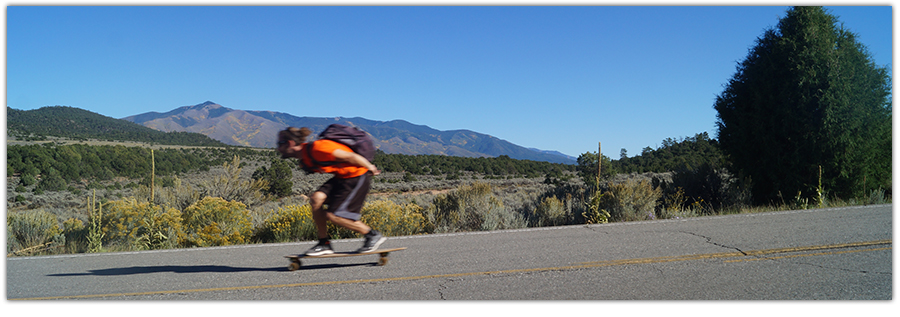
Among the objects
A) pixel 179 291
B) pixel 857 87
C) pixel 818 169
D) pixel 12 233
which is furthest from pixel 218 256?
pixel 857 87

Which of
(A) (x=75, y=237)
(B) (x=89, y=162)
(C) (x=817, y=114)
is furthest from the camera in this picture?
(B) (x=89, y=162)

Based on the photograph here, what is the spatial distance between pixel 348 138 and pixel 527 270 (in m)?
2.28

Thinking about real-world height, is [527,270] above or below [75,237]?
above

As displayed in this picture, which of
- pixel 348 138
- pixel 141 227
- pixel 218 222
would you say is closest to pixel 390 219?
pixel 218 222

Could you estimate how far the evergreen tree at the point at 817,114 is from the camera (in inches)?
430

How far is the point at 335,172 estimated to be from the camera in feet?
16.2

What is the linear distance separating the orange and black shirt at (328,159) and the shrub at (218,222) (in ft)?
12.4

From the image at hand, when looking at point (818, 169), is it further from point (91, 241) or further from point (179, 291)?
point (91, 241)

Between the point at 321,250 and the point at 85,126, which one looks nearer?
the point at 321,250

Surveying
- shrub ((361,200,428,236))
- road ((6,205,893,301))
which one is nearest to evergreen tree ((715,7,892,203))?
road ((6,205,893,301))

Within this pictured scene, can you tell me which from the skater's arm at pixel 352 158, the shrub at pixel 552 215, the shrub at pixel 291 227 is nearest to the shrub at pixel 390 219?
the shrub at pixel 291 227

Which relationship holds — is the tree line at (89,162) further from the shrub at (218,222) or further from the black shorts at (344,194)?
the black shorts at (344,194)

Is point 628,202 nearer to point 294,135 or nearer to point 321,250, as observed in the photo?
point 321,250

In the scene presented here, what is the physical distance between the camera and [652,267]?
16.6ft
